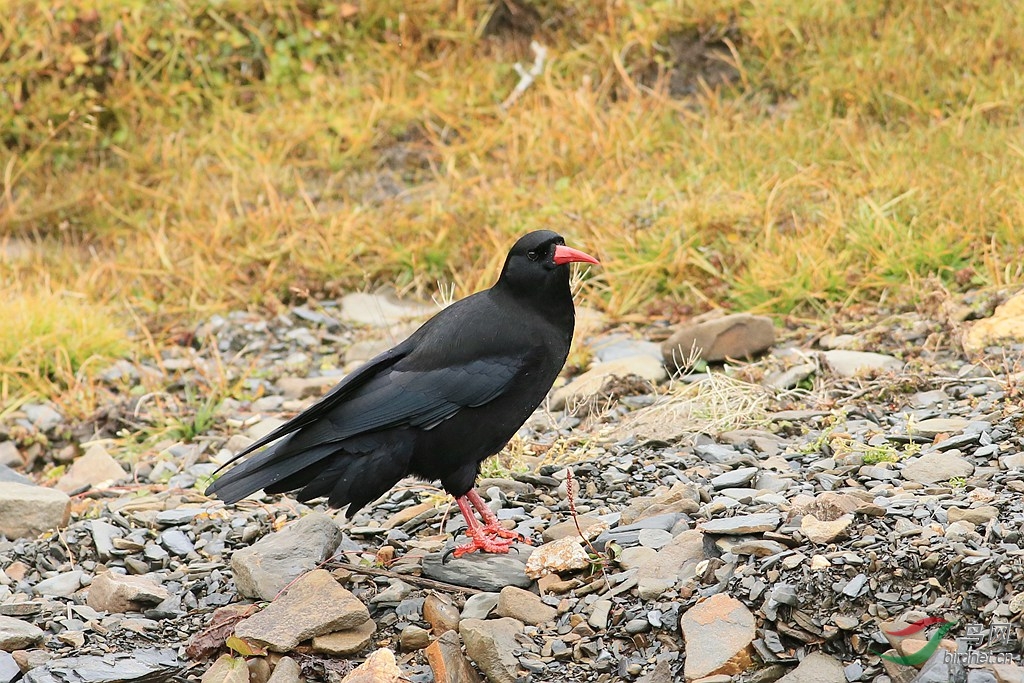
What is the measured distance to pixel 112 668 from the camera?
330 cm

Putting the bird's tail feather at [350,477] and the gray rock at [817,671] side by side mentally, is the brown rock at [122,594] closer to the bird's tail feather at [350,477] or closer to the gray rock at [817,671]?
the bird's tail feather at [350,477]

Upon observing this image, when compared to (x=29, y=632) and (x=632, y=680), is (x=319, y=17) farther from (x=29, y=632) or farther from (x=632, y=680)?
(x=632, y=680)

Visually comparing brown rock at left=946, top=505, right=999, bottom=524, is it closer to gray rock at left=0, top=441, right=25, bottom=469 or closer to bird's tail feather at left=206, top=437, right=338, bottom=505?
bird's tail feather at left=206, top=437, right=338, bottom=505

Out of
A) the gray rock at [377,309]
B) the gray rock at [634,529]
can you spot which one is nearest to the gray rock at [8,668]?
the gray rock at [634,529]

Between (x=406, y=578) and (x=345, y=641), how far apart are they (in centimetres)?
35

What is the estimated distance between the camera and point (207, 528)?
4.20 m

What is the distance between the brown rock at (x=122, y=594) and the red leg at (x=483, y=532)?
0.98m

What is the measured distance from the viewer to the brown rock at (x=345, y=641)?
11.0ft

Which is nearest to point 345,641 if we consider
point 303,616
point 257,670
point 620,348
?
point 303,616

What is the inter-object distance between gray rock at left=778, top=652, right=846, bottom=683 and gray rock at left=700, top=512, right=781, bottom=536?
0.42m

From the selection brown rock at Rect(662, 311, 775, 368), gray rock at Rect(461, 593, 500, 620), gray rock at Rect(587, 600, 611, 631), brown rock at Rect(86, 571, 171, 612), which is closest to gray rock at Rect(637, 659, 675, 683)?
gray rock at Rect(587, 600, 611, 631)

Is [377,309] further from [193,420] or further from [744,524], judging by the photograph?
[744,524]

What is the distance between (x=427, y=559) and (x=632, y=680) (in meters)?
0.91

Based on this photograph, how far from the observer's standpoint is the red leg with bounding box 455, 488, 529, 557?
3621mm
